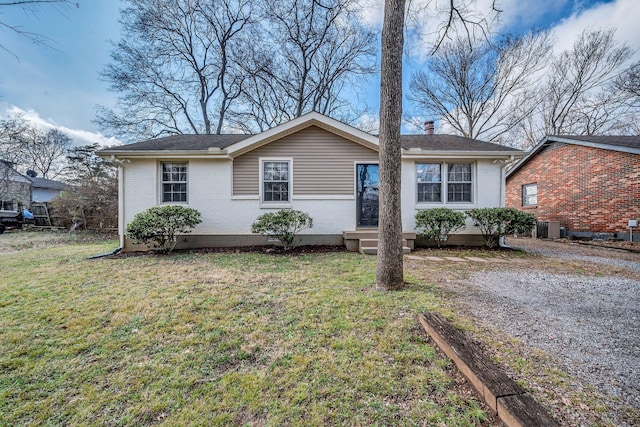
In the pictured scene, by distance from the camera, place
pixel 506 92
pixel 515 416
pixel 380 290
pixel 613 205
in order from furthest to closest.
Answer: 1. pixel 506 92
2. pixel 613 205
3. pixel 380 290
4. pixel 515 416

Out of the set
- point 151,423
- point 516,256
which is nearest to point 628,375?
point 151,423

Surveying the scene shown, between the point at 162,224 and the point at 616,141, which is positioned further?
the point at 616,141

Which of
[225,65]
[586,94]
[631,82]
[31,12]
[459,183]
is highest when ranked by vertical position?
[225,65]

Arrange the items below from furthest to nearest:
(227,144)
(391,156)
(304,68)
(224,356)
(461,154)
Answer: (304,68) → (227,144) → (461,154) → (391,156) → (224,356)

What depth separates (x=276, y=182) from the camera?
7.99 metres

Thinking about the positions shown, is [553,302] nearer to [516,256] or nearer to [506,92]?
[516,256]

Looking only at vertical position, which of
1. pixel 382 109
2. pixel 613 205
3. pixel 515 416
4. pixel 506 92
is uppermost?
pixel 506 92

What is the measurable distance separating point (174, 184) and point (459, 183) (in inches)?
367

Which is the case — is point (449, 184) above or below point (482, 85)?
below

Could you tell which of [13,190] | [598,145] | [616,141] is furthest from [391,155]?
[13,190]

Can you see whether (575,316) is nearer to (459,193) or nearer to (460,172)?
(459,193)

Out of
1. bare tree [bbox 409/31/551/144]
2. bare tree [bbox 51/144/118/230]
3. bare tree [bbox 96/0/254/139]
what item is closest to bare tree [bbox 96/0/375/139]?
bare tree [bbox 96/0/254/139]

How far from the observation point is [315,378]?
2035 millimetres

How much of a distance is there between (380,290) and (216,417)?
2754mm
